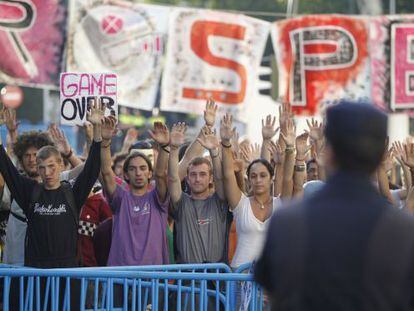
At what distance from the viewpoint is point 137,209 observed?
9.23 meters

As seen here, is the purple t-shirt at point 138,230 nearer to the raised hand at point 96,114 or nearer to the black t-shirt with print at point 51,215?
the black t-shirt with print at point 51,215

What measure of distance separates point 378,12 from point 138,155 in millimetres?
17290

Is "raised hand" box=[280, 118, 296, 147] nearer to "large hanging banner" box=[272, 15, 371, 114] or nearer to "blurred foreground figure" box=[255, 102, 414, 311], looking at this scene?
"large hanging banner" box=[272, 15, 371, 114]

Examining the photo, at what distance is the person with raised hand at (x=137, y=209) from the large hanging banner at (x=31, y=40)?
168 inches

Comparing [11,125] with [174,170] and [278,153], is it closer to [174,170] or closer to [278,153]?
[174,170]

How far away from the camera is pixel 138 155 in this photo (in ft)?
30.9

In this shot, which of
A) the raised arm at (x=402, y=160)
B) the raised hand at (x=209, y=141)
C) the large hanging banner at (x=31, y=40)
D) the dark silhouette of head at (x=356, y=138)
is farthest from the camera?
the large hanging banner at (x=31, y=40)

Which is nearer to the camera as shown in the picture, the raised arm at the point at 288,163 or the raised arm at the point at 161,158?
the raised arm at the point at 161,158

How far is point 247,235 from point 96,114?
146 cm

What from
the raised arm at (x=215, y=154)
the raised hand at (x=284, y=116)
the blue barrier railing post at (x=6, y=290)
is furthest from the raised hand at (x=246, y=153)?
the blue barrier railing post at (x=6, y=290)

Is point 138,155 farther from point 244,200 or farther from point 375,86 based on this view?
point 375,86

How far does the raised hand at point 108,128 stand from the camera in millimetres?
9070

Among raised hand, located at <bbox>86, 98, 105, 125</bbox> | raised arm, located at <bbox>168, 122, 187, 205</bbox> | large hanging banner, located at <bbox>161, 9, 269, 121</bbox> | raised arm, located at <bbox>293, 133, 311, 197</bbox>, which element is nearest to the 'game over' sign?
raised hand, located at <bbox>86, 98, 105, 125</bbox>

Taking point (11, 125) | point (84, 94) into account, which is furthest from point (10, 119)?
point (84, 94)
